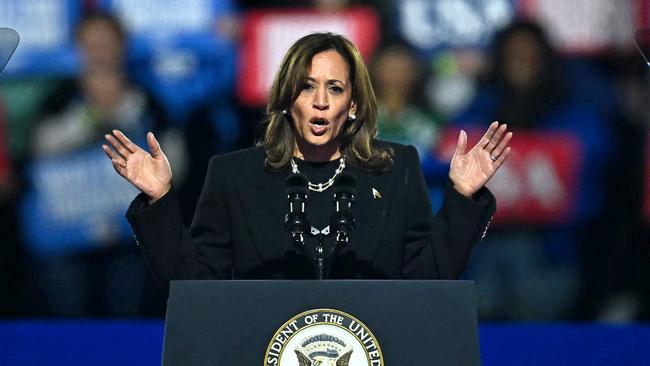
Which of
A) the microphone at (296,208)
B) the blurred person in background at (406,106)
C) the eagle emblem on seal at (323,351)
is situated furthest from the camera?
the blurred person in background at (406,106)

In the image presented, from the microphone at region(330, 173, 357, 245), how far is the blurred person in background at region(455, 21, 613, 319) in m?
2.41

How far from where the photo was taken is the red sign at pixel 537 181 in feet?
14.4

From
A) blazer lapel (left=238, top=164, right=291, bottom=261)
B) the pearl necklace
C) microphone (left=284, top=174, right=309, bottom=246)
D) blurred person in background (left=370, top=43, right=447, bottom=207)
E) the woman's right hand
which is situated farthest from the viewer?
blurred person in background (left=370, top=43, right=447, bottom=207)

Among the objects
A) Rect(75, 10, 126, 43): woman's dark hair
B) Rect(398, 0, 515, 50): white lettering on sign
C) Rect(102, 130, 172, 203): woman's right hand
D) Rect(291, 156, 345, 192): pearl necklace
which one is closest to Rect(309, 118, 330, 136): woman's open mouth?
Rect(291, 156, 345, 192): pearl necklace

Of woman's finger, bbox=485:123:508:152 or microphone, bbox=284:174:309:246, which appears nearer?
microphone, bbox=284:174:309:246

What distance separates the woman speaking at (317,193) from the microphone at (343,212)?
8.7 inches

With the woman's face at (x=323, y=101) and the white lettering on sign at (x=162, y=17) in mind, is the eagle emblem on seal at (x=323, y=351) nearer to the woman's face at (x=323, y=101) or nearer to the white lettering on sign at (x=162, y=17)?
the woman's face at (x=323, y=101)

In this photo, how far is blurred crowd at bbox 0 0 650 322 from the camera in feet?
14.2

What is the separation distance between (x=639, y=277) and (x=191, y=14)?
6.85 feet

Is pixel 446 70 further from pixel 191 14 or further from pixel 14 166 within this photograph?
pixel 14 166

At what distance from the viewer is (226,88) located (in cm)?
435

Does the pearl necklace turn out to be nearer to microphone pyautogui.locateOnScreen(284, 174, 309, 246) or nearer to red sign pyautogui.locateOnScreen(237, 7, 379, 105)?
microphone pyautogui.locateOnScreen(284, 174, 309, 246)

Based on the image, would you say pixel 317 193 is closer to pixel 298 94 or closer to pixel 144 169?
pixel 298 94

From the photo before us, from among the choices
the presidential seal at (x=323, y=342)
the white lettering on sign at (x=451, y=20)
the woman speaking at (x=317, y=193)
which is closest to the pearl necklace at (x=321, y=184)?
the woman speaking at (x=317, y=193)
